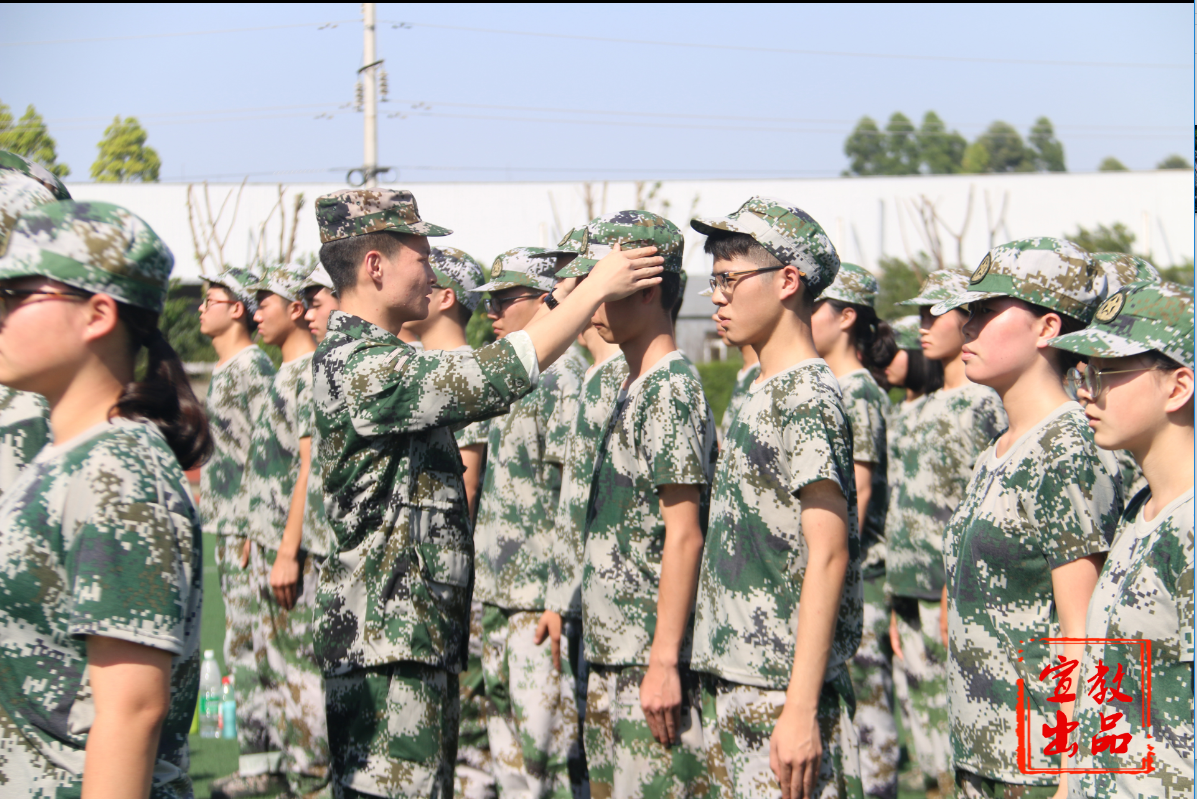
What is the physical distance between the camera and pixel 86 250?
2.19 metres

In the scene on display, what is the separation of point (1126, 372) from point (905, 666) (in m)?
4.18

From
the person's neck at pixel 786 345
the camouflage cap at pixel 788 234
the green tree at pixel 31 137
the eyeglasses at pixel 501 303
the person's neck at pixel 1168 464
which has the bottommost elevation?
the person's neck at pixel 1168 464

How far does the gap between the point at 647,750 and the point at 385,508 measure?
48.0 inches

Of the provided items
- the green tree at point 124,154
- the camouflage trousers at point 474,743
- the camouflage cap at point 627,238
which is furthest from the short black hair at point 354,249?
the green tree at point 124,154

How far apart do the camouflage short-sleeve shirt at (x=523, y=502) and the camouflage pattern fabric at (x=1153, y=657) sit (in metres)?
3.15

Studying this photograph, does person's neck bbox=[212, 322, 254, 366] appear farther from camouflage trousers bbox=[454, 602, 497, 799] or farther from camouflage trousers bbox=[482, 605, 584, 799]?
camouflage trousers bbox=[482, 605, 584, 799]

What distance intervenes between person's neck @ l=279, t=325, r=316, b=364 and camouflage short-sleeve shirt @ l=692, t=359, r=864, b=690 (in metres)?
4.20

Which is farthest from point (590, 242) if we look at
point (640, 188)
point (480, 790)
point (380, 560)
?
point (640, 188)

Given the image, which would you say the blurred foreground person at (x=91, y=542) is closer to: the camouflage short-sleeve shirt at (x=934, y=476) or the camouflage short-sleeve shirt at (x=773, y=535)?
the camouflage short-sleeve shirt at (x=773, y=535)

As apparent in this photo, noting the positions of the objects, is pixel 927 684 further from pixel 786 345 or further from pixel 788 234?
pixel 788 234

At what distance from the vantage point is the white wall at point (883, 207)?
35.0 metres

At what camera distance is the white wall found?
35.0 meters

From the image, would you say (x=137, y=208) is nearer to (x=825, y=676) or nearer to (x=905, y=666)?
(x=905, y=666)

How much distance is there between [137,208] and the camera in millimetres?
31609
